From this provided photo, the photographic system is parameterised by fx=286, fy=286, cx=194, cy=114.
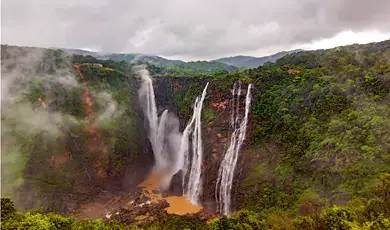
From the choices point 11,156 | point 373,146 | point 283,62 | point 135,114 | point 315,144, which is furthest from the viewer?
point 283,62

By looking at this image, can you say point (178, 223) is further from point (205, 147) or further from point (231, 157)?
point (205, 147)

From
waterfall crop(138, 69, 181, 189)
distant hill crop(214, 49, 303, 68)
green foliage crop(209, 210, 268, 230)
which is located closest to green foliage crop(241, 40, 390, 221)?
green foliage crop(209, 210, 268, 230)

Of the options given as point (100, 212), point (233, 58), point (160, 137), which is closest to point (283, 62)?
point (160, 137)

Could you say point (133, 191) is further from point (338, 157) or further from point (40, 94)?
point (338, 157)

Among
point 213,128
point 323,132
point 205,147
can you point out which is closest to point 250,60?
point 213,128

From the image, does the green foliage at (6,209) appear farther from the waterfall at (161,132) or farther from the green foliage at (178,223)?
the waterfall at (161,132)

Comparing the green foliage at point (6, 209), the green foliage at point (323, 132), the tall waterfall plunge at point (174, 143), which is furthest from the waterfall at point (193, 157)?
the green foliage at point (6, 209)
